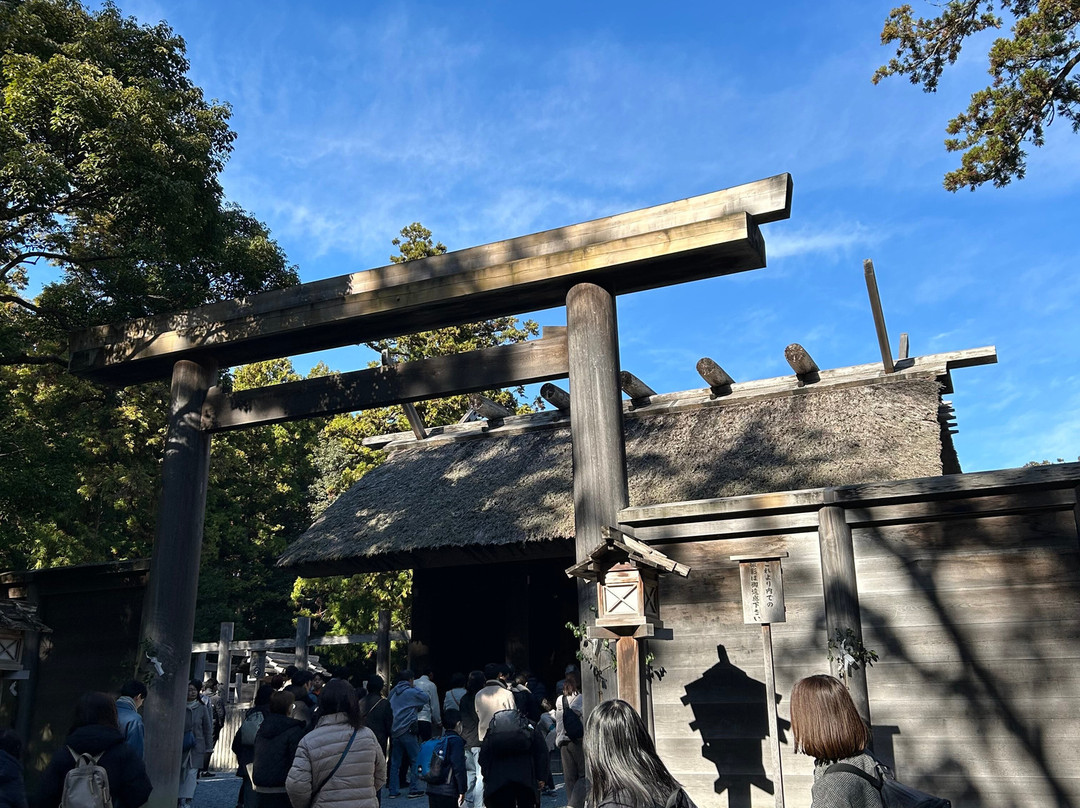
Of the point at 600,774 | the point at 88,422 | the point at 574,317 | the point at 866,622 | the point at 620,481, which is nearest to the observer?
the point at 600,774

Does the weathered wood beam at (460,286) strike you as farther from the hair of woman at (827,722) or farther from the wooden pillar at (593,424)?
the hair of woman at (827,722)

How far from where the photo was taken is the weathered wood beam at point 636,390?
14721mm

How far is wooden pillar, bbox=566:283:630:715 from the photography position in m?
7.02

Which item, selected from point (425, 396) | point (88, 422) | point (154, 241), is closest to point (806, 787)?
point (425, 396)

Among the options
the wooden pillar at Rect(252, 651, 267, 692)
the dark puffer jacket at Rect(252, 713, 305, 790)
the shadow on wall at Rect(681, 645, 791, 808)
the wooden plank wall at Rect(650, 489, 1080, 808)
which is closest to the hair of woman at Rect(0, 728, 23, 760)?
the dark puffer jacket at Rect(252, 713, 305, 790)

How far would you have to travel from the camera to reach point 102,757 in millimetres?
4656

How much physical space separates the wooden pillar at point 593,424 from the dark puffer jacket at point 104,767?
327 cm

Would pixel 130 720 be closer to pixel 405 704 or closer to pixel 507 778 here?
pixel 507 778

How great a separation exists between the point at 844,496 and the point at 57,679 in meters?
8.29

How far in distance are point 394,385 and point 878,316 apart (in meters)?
6.51

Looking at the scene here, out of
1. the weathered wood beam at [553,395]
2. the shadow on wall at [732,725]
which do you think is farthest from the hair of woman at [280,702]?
the weathered wood beam at [553,395]

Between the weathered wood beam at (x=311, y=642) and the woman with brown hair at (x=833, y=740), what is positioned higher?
the weathered wood beam at (x=311, y=642)

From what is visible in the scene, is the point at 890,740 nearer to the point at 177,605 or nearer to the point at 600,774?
the point at 600,774

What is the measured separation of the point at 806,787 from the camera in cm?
590
